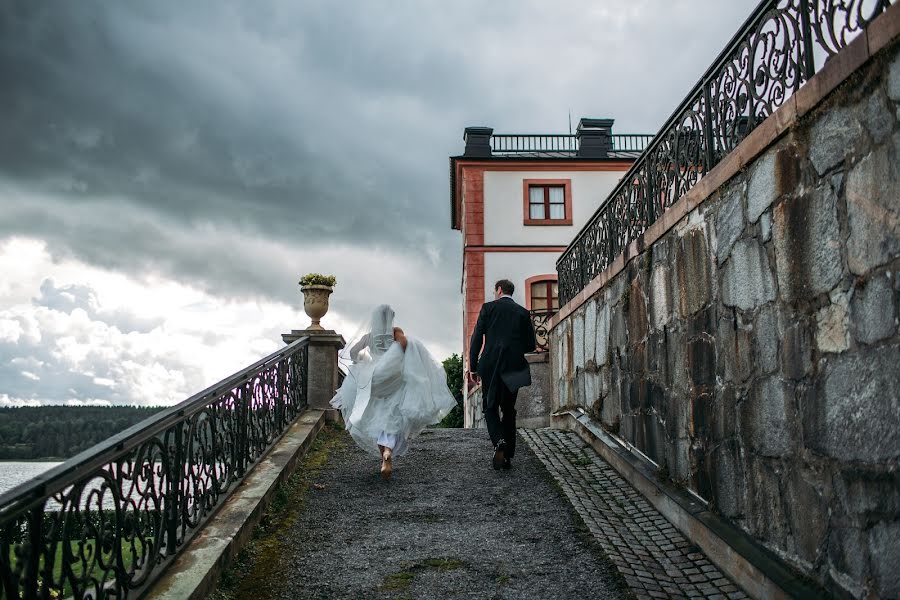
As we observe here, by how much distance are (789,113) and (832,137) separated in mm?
438

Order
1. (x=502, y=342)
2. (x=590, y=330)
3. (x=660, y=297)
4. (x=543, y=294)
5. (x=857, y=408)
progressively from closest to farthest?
(x=857, y=408) → (x=660, y=297) → (x=502, y=342) → (x=590, y=330) → (x=543, y=294)

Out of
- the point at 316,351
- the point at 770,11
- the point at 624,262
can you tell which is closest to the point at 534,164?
the point at 316,351

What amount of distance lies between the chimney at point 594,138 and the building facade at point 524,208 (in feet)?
0.14

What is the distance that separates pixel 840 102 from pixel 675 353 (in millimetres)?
2652

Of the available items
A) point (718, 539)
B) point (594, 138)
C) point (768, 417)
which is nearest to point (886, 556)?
point (768, 417)

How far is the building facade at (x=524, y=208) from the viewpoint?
26.9 m

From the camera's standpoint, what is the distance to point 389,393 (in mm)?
7559

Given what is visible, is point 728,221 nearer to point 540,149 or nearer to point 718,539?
point 718,539

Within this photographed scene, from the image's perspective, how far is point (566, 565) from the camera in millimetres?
4793

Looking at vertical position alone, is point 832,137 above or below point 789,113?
below

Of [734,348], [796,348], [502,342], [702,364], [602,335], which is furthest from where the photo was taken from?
[602,335]

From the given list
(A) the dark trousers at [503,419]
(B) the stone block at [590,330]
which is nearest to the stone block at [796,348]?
(A) the dark trousers at [503,419]

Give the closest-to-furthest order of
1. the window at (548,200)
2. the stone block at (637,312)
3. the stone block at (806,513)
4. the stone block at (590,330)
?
the stone block at (806,513), the stone block at (637,312), the stone block at (590,330), the window at (548,200)

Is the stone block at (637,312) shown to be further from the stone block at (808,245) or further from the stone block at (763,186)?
the stone block at (808,245)
